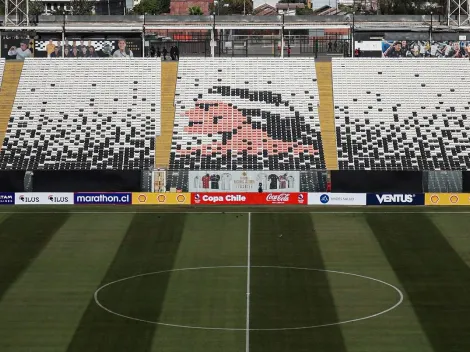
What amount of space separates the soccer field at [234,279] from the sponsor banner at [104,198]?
1034 millimetres

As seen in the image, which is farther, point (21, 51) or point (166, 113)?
point (21, 51)

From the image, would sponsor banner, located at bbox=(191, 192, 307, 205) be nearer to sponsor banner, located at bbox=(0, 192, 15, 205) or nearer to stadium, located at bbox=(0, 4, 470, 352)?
stadium, located at bbox=(0, 4, 470, 352)

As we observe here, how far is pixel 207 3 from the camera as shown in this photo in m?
180

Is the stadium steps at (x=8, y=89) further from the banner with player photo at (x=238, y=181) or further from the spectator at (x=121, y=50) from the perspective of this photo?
the banner with player photo at (x=238, y=181)

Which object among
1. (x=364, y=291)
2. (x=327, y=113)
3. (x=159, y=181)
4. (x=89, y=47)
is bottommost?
(x=364, y=291)

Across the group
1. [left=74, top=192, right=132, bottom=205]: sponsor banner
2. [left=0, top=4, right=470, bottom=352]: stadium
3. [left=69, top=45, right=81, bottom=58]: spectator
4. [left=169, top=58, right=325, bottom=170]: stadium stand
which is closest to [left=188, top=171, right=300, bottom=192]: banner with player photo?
[left=0, top=4, right=470, bottom=352]: stadium

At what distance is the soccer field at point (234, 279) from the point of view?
40.1 metres

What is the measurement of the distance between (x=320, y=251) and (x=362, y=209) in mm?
12375

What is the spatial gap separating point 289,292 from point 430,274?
6945 millimetres

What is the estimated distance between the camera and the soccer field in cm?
4006

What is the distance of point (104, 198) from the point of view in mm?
67312

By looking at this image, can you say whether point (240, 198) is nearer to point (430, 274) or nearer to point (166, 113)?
point (166, 113)

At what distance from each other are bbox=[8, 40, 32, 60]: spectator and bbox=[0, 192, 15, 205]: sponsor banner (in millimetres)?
21333

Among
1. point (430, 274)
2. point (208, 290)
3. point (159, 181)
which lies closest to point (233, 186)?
point (159, 181)
